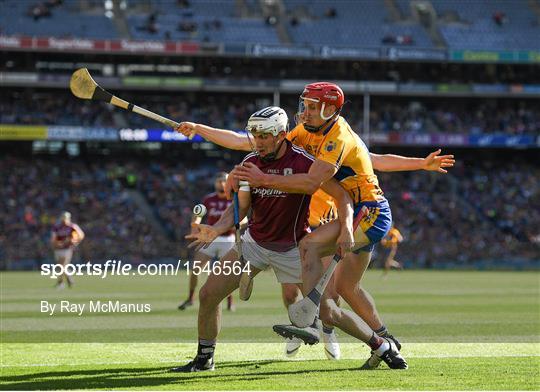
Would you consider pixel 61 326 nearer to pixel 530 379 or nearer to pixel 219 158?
pixel 530 379

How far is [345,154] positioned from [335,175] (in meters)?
0.53

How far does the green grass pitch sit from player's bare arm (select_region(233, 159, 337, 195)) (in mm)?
1791

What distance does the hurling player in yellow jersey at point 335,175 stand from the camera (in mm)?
9414

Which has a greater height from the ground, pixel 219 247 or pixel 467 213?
pixel 219 247

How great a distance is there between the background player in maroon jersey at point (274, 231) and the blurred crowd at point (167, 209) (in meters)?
34.7

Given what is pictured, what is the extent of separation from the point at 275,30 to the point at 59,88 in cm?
1245

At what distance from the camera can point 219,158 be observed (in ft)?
173

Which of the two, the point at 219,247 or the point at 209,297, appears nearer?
the point at 209,297

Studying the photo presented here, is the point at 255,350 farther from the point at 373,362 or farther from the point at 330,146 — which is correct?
the point at 330,146

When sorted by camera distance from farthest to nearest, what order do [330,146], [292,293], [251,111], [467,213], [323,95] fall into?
1. [251,111]
2. [467,213]
3. [292,293]
4. [323,95]
5. [330,146]

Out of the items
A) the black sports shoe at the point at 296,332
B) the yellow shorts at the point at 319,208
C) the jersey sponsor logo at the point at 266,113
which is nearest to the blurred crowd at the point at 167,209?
the yellow shorts at the point at 319,208

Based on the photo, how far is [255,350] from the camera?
1243 cm

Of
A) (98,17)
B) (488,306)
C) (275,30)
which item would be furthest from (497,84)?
(488,306)

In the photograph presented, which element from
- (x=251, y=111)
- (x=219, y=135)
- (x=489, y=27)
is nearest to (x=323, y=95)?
(x=219, y=135)
